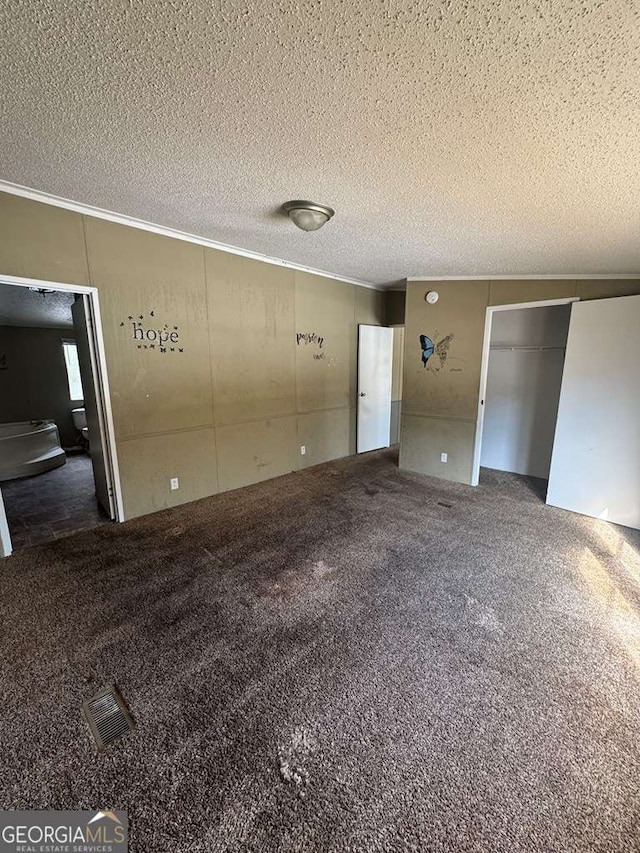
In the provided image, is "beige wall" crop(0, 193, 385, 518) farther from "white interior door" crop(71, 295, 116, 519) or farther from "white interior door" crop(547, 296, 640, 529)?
"white interior door" crop(547, 296, 640, 529)

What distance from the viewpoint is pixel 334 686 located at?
5.17 feet

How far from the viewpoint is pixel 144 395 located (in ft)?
10.4

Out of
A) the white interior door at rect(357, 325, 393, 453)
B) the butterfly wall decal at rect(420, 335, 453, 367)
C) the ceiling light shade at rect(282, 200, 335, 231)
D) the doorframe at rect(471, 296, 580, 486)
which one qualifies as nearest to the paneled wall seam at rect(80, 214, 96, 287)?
the ceiling light shade at rect(282, 200, 335, 231)

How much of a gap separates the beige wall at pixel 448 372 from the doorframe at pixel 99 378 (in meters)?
3.43

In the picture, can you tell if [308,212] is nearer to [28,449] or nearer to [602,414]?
[602,414]

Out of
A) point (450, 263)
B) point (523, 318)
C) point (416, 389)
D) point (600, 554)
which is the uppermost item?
point (450, 263)

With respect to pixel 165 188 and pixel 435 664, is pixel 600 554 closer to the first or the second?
pixel 435 664

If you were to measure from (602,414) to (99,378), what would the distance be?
4.54m

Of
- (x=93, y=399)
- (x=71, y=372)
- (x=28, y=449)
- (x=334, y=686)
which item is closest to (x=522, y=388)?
(x=334, y=686)

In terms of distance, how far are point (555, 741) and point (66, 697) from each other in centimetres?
207

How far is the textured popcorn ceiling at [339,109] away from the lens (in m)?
1.08

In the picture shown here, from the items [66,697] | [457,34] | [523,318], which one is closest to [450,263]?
[523,318]

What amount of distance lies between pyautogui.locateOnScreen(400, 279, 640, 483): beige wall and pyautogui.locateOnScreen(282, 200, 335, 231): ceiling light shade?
2259 millimetres

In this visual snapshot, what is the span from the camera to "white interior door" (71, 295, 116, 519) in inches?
113
